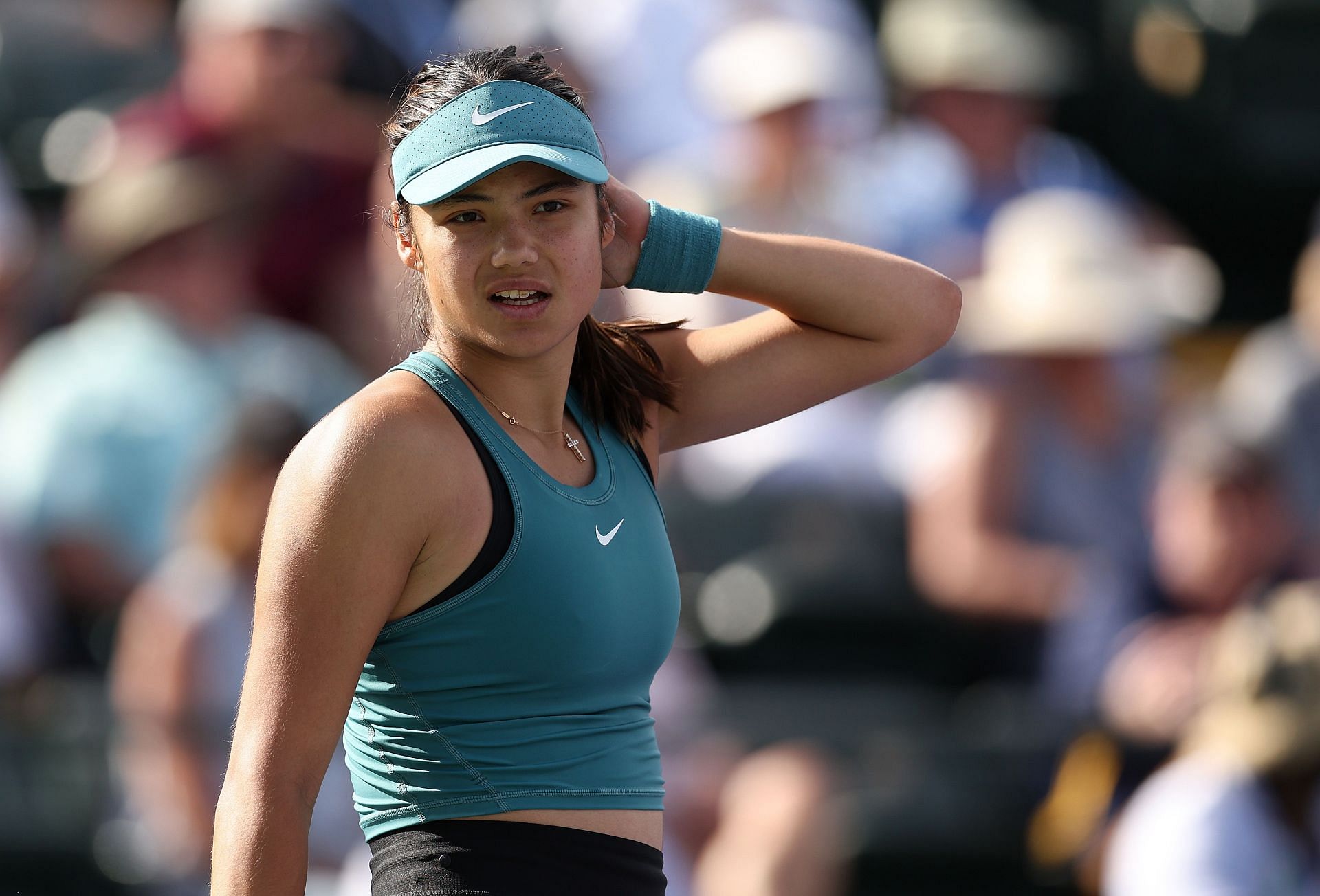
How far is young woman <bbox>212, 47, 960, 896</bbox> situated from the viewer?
1.73 m

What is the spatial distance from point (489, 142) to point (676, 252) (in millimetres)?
333

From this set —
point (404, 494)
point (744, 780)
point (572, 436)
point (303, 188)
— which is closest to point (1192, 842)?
point (744, 780)

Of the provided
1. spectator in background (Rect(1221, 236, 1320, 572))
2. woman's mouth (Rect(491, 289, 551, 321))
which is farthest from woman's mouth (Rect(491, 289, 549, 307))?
spectator in background (Rect(1221, 236, 1320, 572))

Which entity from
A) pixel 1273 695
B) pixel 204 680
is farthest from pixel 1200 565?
pixel 204 680

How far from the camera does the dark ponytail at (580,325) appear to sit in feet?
6.44

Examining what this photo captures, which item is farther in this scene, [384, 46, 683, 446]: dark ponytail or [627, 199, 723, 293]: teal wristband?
[627, 199, 723, 293]: teal wristband

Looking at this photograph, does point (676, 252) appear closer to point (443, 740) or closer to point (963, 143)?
point (443, 740)

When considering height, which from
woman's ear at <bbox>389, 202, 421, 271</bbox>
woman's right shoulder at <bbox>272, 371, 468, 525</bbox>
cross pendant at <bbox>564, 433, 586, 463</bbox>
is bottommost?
woman's right shoulder at <bbox>272, 371, 468, 525</bbox>

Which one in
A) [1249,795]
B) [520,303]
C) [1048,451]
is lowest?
[1249,795]

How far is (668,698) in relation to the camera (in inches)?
174

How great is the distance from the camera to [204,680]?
14.0 feet

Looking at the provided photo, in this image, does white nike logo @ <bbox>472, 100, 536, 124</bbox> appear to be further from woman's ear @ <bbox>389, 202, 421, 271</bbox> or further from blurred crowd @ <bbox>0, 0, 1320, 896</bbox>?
blurred crowd @ <bbox>0, 0, 1320, 896</bbox>

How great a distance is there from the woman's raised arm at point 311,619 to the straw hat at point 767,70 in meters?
3.69

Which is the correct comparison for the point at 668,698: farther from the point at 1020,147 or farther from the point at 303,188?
the point at 1020,147
